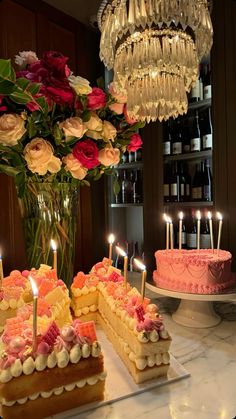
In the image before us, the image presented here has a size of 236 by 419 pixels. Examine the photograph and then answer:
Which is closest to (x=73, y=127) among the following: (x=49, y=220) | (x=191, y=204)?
(x=49, y=220)

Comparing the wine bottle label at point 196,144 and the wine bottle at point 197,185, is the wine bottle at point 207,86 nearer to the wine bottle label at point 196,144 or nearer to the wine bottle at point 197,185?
the wine bottle label at point 196,144

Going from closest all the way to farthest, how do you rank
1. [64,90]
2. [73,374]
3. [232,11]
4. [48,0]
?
[73,374], [64,90], [232,11], [48,0]

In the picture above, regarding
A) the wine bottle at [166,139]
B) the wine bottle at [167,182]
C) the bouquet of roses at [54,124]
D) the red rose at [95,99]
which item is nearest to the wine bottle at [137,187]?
the wine bottle at [167,182]

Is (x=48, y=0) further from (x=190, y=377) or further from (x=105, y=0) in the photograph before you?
(x=190, y=377)

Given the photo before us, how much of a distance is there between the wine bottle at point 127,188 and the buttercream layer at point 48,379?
172 cm

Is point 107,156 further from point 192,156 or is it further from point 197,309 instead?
point 192,156

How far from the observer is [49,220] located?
3.17 feet

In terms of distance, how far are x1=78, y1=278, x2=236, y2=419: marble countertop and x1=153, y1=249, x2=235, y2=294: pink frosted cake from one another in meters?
0.15

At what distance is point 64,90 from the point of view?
800 mm

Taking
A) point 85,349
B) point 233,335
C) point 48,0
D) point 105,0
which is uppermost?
point 48,0

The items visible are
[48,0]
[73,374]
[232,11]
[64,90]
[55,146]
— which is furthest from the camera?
[48,0]

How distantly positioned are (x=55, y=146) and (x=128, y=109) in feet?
0.87

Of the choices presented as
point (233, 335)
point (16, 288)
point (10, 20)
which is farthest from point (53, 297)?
point (10, 20)

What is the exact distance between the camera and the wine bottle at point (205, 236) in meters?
1.95
